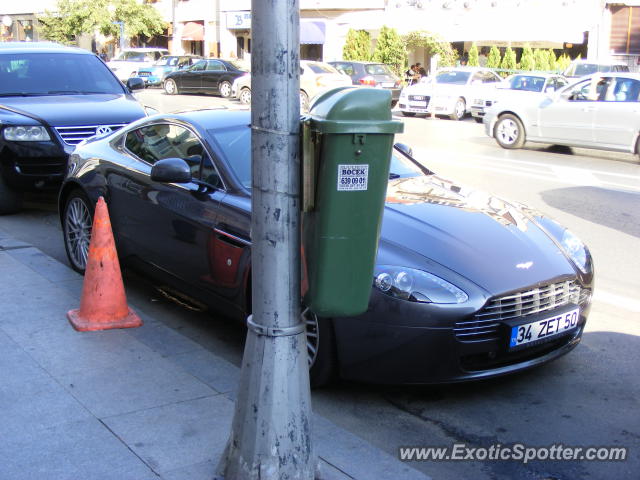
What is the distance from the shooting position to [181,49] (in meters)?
49.8

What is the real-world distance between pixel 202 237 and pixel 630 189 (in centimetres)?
801

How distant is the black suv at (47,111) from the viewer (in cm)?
862

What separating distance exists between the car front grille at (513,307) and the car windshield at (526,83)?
59.6ft

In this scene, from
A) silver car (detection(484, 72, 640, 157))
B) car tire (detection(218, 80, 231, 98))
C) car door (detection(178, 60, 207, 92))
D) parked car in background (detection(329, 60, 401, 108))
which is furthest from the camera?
car door (detection(178, 60, 207, 92))

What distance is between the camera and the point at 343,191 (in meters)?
3.00

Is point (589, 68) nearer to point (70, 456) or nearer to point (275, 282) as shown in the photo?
point (275, 282)

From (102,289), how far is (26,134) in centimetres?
397

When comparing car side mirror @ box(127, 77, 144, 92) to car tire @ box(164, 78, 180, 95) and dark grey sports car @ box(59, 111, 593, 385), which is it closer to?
dark grey sports car @ box(59, 111, 593, 385)

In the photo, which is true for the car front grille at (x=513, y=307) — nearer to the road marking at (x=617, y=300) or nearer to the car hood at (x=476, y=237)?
the car hood at (x=476, y=237)

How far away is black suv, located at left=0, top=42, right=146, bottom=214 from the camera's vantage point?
862 cm

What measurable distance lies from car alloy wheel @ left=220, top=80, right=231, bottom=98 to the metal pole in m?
27.0

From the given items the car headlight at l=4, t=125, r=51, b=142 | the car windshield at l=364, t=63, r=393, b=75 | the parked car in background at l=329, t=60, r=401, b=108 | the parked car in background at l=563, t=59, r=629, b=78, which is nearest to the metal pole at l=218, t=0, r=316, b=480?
the car headlight at l=4, t=125, r=51, b=142

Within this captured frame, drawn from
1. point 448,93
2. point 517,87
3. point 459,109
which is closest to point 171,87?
point 448,93

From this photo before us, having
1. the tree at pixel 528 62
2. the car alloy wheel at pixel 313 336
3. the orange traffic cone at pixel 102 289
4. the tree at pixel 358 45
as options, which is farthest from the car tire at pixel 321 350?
the tree at pixel 358 45
